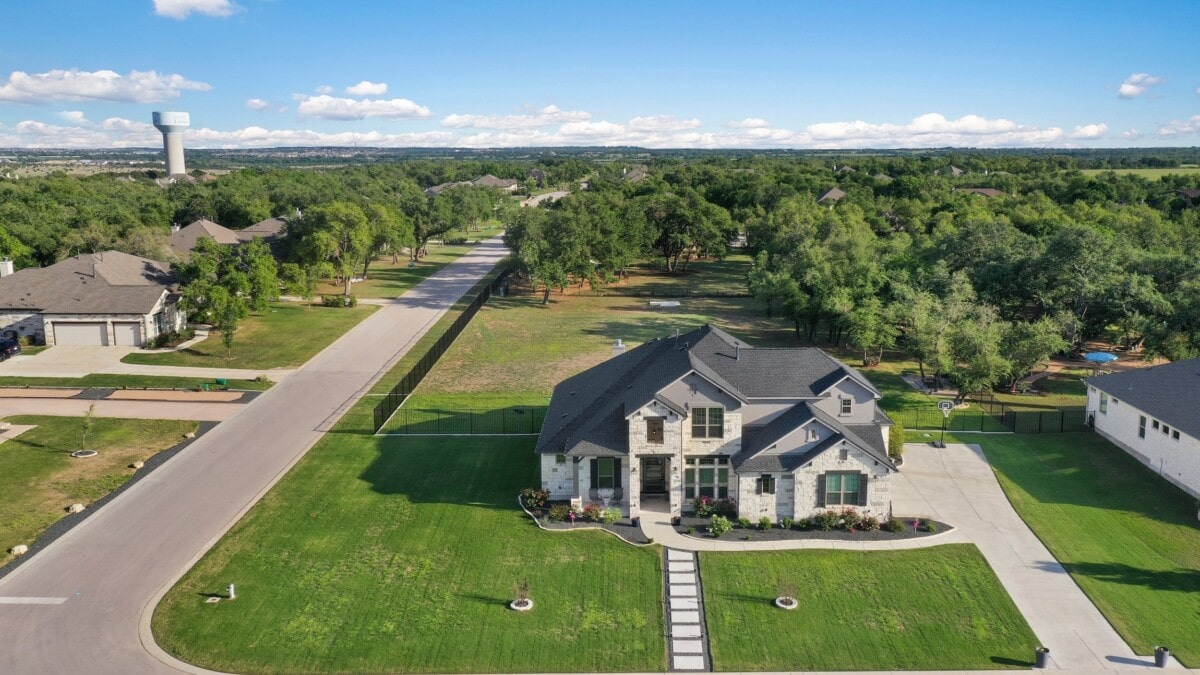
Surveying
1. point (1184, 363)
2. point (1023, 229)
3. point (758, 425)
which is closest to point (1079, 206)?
point (1023, 229)

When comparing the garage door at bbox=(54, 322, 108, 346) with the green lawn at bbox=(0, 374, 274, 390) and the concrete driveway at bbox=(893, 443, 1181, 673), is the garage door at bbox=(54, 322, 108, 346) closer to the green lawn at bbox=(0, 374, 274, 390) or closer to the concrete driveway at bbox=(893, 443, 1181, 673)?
the green lawn at bbox=(0, 374, 274, 390)

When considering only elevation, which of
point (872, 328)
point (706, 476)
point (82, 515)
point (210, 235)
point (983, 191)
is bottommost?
point (82, 515)

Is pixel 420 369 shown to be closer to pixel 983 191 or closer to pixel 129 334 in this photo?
pixel 129 334

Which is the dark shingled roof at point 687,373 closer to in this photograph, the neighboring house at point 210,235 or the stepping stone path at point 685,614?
the stepping stone path at point 685,614

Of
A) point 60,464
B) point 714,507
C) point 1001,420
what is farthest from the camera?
point 1001,420

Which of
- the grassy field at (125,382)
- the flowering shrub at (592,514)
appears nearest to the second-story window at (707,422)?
the flowering shrub at (592,514)

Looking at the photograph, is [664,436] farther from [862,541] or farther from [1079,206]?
[1079,206]

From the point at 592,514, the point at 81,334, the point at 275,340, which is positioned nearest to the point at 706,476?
the point at 592,514
